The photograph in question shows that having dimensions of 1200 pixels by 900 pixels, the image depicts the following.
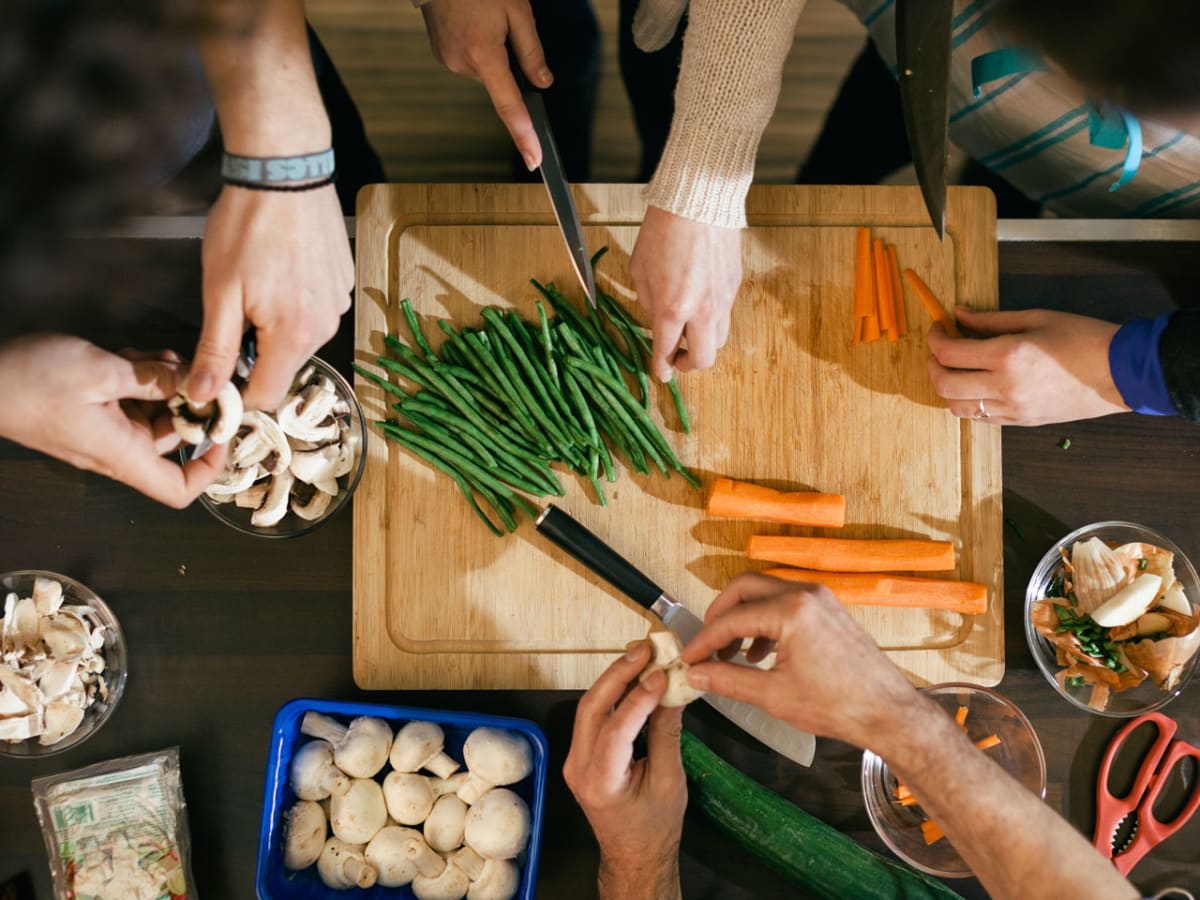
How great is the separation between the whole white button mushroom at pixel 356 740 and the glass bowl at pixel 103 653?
1.40 feet

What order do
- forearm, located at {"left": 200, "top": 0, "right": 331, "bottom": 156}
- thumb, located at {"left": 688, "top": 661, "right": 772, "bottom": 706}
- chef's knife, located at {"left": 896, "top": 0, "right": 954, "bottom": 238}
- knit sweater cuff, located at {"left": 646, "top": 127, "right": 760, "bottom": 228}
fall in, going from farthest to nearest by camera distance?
1. knit sweater cuff, located at {"left": 646, "top": 127, "right": 760, "bottom": 228}
2. thumb, located at {"left": 688, "top": 661, "right": 772, "bottom": 706}
3. chef's knife, located at {"left": 896, "top": 0, "right": 954, "bottom": 238}
4. forearm, located at {"left": 200, "top": 0, "right": 331, "bottom": 156}

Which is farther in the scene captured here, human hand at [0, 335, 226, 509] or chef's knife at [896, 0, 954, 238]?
human hand at [0, 335, 226, 509]

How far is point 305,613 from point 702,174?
1.29 meters

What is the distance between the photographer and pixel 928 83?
4.33ft

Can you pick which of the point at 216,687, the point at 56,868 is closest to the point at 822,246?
the point at 216,687

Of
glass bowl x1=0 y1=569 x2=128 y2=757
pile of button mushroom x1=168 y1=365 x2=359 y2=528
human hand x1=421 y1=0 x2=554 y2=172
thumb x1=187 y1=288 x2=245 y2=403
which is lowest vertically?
glass bowl x1=0 y1=569 x2=128 y2=757

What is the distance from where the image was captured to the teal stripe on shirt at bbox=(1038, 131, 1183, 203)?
180cm

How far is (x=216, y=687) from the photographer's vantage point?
200cm

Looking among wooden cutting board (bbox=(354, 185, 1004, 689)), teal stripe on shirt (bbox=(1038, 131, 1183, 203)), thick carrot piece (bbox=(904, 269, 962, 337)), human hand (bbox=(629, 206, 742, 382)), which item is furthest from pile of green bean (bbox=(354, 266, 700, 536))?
teal stripe on shirt (bbox=(1038, 131, 1183, 203))

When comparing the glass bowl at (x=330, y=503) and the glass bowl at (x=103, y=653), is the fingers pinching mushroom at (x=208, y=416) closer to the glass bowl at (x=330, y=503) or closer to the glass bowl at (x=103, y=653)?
the glass bowl at (x=330, y=503)

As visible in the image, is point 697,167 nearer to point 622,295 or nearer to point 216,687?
point 622,295

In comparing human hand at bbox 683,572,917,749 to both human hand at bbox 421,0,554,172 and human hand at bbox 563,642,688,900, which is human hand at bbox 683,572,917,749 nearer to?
human hand at bbox 563,642,688,900

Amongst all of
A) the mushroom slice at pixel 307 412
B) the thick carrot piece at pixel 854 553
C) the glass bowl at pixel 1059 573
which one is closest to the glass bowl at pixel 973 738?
the glass bowl at pixel 1059 573

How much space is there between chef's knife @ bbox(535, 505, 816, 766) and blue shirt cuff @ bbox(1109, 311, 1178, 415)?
98cm
